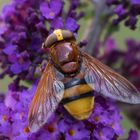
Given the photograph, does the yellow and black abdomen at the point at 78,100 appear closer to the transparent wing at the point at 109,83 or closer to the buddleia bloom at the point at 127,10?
the transparent wing at the point at 109,83

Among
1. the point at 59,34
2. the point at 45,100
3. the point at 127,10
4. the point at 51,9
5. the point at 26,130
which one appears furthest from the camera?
the point at 127,10

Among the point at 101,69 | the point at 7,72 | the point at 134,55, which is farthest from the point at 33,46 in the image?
the point at 134,55

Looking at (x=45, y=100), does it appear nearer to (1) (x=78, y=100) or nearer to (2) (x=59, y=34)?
(1) (x=78, y=100)

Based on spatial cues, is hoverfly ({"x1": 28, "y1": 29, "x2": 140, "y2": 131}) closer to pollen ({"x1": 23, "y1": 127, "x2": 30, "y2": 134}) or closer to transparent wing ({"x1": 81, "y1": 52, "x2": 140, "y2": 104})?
transparent wing ({"x1": 81, "y1": 52, "x2": 140, "y2": 104})

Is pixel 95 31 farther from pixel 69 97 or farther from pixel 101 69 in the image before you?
pixel 69 97

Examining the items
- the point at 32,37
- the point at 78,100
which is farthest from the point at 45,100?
the point at 32,37

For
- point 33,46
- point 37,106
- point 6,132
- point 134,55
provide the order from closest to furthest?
point 37,106 → point 6,132 → point 33,46 → point 134,55

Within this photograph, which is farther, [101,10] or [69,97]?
[101,10]

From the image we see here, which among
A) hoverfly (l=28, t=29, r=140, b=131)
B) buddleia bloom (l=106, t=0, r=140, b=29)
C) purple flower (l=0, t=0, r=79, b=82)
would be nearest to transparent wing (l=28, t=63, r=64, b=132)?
hoverfly (l=28, t=29, r=140, b=131)
